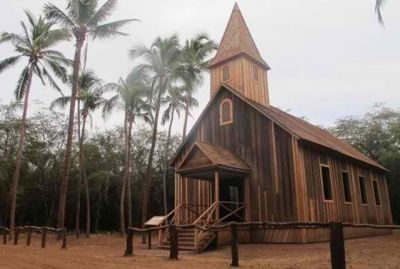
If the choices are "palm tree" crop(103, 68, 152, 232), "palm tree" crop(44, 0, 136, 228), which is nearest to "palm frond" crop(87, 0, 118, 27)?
"palm tree" crop(44, 0, 136, 228)

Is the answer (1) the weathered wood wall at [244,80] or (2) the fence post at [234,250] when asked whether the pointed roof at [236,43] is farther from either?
(2) the fence post at [234,250]

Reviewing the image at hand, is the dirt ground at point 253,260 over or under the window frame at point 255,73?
under

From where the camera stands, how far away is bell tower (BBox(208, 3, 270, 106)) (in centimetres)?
2016

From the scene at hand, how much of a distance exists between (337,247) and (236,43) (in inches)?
590

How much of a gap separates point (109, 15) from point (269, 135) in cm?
1192

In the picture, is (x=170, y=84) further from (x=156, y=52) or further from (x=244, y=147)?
(x=244, y=147)

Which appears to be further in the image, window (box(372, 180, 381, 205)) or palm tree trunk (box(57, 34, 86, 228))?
window (box(372, 180, 381, 205))

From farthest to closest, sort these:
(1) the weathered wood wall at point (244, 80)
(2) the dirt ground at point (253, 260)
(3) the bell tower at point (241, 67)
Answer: (3) the bell tower at point (241, 67), (1) the weathered wood wall at point (244, 80), (2) the dirt ground at point (253, 260)

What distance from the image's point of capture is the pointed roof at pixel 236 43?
20.8m

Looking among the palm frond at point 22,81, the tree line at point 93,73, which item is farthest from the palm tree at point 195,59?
the palm frond at point 22,81

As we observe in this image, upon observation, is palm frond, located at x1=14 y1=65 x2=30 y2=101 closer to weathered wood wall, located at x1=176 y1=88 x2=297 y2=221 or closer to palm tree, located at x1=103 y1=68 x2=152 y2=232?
palm tree, located at x1=103 y1=68 x2=152 y2=232

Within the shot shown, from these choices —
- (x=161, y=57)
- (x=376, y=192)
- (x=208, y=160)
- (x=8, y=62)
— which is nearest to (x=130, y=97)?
(x=161, y=57)

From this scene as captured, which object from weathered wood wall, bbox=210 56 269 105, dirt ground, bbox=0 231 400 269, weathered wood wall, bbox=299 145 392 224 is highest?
weathered wood wall, bbox=210 56 269 105

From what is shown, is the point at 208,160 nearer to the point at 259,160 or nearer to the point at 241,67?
the point at 259,160
